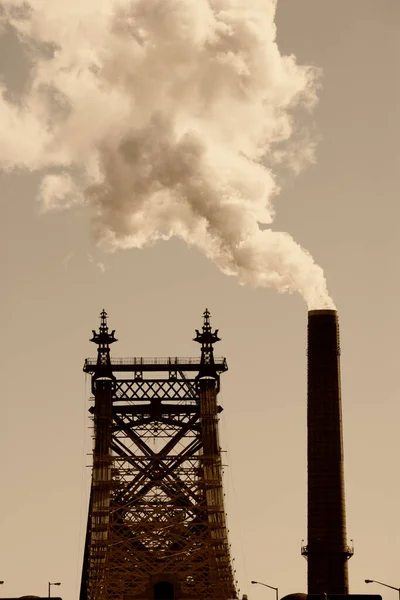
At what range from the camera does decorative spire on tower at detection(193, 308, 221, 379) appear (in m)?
148

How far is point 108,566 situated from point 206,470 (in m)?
10.1

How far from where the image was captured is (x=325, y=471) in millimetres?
121688

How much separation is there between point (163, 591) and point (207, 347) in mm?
25424

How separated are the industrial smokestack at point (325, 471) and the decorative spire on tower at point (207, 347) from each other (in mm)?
24658

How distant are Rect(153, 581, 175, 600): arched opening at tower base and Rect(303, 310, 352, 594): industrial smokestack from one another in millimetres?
11573

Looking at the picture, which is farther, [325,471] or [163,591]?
[163,591]

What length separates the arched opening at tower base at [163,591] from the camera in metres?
130

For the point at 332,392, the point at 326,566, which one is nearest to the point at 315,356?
the point at 332,392

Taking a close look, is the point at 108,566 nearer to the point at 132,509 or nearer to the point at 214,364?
the point at 132,509

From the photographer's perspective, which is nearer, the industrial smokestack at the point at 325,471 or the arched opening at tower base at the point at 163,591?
the industrial smokestack at the point at 325,471

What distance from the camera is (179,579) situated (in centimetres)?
14238

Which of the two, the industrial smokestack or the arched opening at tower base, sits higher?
the industrial smokestack

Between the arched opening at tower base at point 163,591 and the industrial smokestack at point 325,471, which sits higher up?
the industrial smokestack at point 325,471

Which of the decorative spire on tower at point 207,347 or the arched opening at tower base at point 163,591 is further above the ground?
the decorative spire on tower at point 207,347
